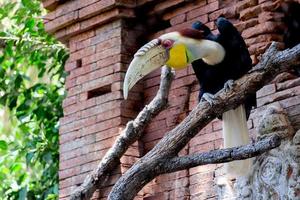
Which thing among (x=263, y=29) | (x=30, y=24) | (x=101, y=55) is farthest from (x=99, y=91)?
(x=30, y=24)

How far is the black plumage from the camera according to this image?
17.5ft

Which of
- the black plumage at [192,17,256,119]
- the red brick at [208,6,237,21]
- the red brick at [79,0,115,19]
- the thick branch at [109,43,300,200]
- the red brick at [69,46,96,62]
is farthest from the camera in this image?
the red brick at [69,46,96,62]

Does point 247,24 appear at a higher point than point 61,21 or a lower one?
lower

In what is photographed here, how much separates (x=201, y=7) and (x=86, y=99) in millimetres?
976

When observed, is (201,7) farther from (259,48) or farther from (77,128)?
(77,128)

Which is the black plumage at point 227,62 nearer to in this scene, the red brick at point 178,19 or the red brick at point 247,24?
the red brick at point 247,24

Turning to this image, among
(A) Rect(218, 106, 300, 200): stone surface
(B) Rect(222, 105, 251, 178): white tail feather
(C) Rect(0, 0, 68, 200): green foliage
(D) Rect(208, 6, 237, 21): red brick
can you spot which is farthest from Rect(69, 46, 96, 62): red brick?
(B) Rect(222, 105, 251, 178): white tail feather

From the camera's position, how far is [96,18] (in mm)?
6758

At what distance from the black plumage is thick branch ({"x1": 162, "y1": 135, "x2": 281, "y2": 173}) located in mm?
529

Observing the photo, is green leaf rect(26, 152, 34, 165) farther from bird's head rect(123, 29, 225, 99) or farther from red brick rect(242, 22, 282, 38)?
bird's head rect(123, 29, 225, 99)

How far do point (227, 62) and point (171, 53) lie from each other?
418 millimetres

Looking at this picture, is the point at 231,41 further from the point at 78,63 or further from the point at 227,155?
the point at 78,63

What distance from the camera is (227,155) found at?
4820 mm

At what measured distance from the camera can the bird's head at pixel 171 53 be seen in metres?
4.98
